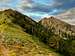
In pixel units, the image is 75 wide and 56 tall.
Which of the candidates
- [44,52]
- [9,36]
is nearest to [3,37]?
[9,36]

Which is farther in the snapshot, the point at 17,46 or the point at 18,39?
the point at 18,39

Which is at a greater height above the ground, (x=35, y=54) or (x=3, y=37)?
(x=3, y=37)

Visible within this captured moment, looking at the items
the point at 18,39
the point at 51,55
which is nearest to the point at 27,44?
the point at 18,39

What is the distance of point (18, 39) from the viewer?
197m

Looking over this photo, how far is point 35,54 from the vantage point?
179 meters

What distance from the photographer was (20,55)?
171 m

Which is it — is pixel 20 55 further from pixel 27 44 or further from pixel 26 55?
pixel 27 44

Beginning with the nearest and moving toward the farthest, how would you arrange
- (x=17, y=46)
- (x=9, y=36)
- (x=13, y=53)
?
(x=13, y=53) < (x=17, y=46) < (x=9, y=36)

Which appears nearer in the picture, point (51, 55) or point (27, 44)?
point (51, 55)

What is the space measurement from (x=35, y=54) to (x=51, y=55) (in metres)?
13.7

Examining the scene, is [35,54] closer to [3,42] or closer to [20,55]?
[20,55]

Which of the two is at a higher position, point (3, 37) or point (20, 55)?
point (3, 37)

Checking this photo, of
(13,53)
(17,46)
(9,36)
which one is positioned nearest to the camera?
(13,53)

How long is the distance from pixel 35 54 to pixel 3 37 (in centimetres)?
3402
